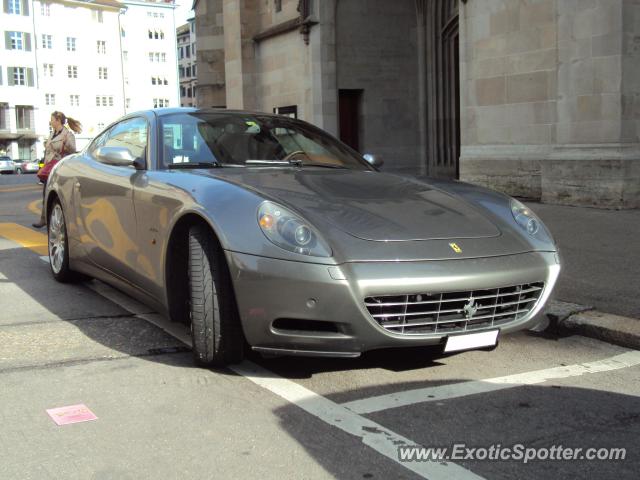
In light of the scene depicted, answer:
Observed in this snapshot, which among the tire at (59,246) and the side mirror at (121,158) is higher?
the side mirror at (121,158)

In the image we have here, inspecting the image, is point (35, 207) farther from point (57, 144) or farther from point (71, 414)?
point (71, 414)

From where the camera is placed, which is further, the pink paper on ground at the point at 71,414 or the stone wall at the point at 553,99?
the stone wall at the point at 553,99

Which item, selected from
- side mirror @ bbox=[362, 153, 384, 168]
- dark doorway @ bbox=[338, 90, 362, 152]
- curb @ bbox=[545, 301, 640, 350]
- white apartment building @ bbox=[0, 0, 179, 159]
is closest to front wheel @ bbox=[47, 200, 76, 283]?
side mirror @ bbox=[362, 153, 384, 168]

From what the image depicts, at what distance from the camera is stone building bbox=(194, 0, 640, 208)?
11.1 m

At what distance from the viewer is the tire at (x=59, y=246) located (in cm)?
662

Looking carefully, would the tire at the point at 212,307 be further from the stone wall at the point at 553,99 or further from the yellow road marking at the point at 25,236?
the stone wall at the point at 553,99

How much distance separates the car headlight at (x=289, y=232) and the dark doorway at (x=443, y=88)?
14.6 m

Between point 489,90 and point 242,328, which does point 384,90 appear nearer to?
point 489,90

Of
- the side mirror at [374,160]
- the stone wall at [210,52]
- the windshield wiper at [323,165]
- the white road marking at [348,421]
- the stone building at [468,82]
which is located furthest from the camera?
the stone wall at [210,52]

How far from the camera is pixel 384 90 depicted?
19.4 meters

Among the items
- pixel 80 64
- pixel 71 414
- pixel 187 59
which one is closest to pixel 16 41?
pixel 80 64

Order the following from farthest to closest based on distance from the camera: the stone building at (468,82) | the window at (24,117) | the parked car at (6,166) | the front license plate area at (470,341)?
the window at (24,117) < the parked car at (6,166) < the stone building at (468,82) < the front license plate area at (470,341)

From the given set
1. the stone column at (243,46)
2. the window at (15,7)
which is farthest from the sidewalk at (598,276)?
the window at (15,7)

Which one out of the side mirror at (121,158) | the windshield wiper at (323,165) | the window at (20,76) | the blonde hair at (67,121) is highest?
the window at (20,76)
